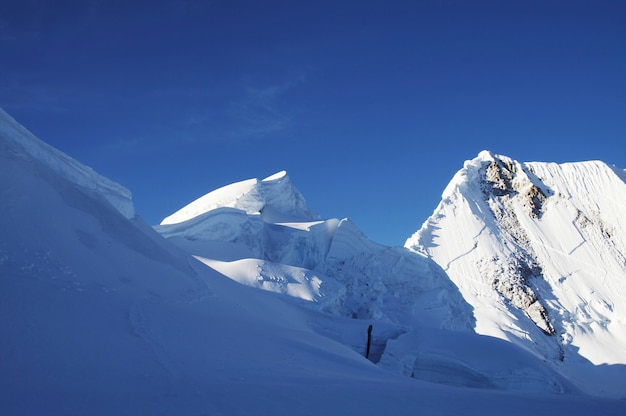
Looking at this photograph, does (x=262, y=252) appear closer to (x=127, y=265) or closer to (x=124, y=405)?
(x=127, y=265)

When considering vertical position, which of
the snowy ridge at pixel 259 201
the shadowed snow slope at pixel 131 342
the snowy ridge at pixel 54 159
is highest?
the snowy ridge at pixel 259 201

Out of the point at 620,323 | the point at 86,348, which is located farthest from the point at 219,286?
the point at 620,323

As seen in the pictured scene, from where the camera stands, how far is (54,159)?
52.4 ft

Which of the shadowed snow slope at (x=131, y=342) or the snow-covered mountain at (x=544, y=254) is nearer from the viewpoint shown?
the shadowed snow slope at (x=131, y=342)

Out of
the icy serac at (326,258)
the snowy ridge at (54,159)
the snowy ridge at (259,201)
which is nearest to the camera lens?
the snowy ridge at (54,159)

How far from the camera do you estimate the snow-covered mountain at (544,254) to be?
35.0 meters

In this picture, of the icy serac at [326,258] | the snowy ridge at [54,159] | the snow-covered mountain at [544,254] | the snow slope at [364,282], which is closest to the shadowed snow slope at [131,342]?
the snowy ridge at [54,159]

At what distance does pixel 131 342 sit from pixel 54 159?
10734 mm

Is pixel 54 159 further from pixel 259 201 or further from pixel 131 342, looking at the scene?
pixel 259 201

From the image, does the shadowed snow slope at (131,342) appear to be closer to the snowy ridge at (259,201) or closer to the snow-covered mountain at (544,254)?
the snowy ridge at (259,201)

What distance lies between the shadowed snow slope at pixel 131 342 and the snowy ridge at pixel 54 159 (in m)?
0.09

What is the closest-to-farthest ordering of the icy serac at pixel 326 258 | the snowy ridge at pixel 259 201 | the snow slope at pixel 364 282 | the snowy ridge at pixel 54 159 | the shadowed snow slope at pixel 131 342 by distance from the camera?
the shadowed snow slope at pixel 131 342
the snowy ridge at pixel 54 159
the snow slope at pixel 364 282
the icy serac at pixel 326 258
the snowy ridge at pixel 259 201

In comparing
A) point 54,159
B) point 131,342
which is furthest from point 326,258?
point 131,342

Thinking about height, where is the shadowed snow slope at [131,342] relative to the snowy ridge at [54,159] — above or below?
below
